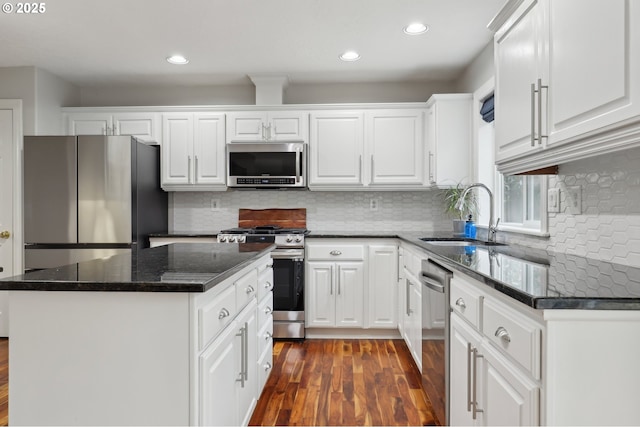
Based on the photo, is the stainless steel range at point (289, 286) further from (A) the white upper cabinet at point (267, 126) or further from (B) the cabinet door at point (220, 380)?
(B) the cabinet door at point (220, 380)

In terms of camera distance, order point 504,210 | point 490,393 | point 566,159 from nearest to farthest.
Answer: point 490,393, point 566,159, point 504,210

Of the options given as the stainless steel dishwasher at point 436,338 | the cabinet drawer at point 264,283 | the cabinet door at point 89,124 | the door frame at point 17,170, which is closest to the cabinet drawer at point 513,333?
the stainless steel dishwasher at point 436,338

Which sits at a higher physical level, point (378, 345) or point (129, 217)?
point (129, 217)


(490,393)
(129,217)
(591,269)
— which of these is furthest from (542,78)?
(129,217)

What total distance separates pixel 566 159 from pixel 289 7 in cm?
196

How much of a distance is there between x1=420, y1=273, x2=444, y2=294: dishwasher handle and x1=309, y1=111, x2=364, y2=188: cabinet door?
173 centimetres

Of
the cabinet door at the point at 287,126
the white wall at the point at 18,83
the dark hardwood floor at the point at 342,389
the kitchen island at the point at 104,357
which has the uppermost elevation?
the white wall at the point at 18,83

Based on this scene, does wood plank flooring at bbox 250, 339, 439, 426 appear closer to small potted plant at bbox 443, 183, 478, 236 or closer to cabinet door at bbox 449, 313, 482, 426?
cabinet door at bbox 449, 313, 482, 426

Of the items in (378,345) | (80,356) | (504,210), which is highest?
(504,210)

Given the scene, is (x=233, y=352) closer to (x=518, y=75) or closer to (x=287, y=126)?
(x=518, y=75)

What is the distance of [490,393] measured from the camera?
1.32 metres

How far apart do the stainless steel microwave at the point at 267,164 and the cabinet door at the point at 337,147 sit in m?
0.15

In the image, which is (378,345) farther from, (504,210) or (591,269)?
(591,269)

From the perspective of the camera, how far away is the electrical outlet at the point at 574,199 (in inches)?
73.7
